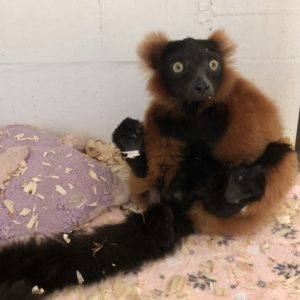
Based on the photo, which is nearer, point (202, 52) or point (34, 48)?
point (202, 52)

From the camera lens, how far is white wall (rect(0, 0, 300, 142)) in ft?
7.28

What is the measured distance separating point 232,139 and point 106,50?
941 millimetres

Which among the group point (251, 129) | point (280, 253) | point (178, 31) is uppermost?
point (178, 31)

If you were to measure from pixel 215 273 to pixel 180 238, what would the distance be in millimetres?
203

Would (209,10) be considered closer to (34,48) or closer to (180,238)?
(34,48)

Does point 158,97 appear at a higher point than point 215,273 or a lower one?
higher

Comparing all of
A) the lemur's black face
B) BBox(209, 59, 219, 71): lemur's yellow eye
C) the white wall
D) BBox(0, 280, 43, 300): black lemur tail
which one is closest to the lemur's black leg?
the lemur's black face

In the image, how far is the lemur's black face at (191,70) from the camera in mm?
1578

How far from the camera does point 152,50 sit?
174cm

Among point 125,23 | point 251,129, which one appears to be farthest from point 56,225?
point 125,23

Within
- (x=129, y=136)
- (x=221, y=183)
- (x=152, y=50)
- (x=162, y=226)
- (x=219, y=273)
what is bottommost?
(x=219, y=273)

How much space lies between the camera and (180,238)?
1.77m

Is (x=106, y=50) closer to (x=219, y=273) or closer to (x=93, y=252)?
(x=93, y=252)

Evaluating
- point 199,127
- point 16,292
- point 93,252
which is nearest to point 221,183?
point 199,127
